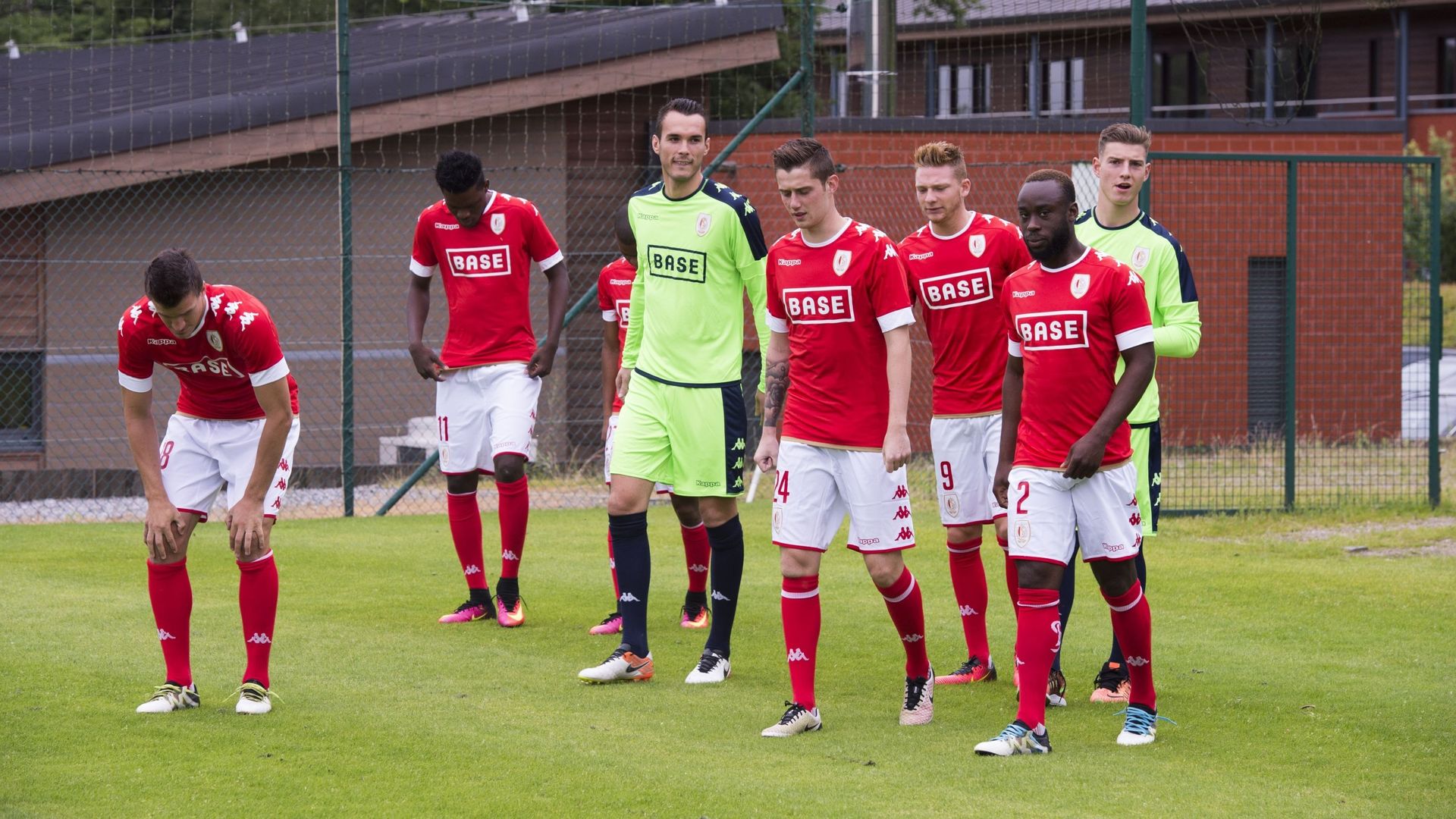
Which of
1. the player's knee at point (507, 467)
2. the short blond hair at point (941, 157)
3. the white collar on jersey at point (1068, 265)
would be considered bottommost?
the player's knee at point (507, 467)

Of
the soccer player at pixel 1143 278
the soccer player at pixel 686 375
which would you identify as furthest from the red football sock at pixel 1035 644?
the soccer player at pixel 686 375

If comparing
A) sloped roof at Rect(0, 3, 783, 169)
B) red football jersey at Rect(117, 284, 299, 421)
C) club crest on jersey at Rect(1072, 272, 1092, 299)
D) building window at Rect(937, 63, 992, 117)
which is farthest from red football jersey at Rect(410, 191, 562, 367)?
building window at Rect(937, 63, 992, 117)

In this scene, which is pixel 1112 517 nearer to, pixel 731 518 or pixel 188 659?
pixel 731 518

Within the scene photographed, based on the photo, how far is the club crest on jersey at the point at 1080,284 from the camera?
18.3 ft

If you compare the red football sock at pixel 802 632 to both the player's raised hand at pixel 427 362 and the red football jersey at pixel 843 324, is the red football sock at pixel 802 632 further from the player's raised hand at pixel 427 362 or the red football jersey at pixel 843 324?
the player's raised hand at pixel 427 362

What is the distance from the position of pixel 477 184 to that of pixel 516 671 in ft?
8.22

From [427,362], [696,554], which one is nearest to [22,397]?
[427,362]

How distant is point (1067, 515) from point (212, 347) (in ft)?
10.2

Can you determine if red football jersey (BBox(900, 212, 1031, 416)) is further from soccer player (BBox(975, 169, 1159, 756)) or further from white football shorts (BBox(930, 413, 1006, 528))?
soccer player (BBox(975, 169, 1159, 756))

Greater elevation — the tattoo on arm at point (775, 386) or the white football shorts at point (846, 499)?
the tattoo on arm at point (775, 386)

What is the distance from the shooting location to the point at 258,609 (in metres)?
6.29

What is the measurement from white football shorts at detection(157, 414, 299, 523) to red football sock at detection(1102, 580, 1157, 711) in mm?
3128

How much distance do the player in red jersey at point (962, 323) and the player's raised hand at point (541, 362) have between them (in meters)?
2.29

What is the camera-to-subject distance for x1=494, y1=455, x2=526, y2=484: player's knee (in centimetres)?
838
